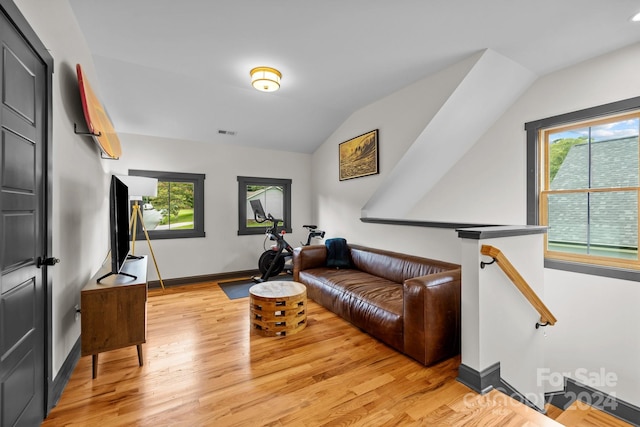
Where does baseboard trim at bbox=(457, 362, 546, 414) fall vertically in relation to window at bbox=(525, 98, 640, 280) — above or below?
below

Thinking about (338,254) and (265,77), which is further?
(338,254)

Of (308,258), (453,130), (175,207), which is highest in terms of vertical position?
(453,130)

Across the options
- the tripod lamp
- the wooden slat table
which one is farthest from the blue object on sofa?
the tripod lamp

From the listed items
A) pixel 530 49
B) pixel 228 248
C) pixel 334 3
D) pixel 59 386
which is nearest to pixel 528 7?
pixel 530 49

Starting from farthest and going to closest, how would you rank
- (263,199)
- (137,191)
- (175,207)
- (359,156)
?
(263,199)
(175,207)
(359,156)
(137,191)

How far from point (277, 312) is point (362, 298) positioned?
884mm

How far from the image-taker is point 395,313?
2490 mm

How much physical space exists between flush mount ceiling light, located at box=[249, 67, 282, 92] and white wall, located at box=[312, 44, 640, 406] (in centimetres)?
155

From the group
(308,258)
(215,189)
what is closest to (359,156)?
(308,258)

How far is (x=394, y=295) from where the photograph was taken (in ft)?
9.54

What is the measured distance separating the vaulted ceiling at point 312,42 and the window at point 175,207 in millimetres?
1102

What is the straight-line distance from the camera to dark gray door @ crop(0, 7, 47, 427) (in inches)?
49.8

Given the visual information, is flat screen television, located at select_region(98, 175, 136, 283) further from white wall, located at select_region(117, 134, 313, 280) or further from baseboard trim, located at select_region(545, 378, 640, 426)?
baseboard trim, located at select_region(545, 378, 640, 426)

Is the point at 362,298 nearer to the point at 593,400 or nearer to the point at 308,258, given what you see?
the point at 308,258
